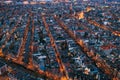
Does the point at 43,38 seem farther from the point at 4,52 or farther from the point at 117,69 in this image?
the point at 117,69

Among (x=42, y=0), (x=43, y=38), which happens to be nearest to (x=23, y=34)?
(x=43, y=38)

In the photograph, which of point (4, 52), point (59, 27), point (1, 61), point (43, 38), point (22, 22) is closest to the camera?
point (1, 61)

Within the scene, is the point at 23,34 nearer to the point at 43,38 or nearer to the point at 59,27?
the point at 43,38

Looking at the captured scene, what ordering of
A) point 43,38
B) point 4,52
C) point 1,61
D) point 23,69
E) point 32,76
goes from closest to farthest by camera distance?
1. point 32,76
2. point 23,69
3. point 1,61
4. point 4,52
5. point 43,38

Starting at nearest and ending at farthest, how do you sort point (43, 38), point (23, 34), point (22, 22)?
1. point (43, 38)
2. point (23, 34)
3. point (22, 22)

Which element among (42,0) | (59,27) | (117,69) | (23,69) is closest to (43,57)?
(23,69)

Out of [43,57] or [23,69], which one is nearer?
[23,69]
